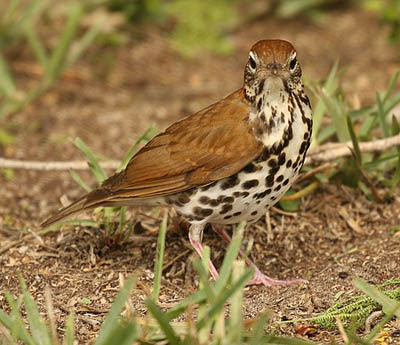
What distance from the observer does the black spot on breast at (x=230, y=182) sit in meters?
3.67

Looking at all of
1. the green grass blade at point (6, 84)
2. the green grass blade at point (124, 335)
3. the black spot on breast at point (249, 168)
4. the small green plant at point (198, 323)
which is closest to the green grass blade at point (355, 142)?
the black spot on breast at point (249, 168)

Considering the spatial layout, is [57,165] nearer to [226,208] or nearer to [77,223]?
[77,223]

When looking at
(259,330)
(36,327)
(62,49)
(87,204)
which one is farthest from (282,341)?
(62,49)

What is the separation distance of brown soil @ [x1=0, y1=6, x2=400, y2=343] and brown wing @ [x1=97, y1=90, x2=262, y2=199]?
44cm

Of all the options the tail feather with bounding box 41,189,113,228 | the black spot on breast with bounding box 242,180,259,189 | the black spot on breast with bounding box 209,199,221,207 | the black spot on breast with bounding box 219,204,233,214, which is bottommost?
the black spot on breast with bounding box 219,204,233,214

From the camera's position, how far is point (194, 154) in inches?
150

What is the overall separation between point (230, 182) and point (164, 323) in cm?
103

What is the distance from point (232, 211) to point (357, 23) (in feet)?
15.2

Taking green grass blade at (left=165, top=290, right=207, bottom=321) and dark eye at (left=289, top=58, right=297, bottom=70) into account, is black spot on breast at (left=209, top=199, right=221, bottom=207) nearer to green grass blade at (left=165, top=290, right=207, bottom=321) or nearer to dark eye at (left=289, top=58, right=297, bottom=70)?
dark eye at (left=289, top=58, right=297, bottom=70)

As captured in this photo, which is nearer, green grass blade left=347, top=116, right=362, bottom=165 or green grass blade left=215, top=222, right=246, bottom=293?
green grass blade left=215, top=222, right=246, bottom=293

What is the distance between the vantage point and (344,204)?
4637mm

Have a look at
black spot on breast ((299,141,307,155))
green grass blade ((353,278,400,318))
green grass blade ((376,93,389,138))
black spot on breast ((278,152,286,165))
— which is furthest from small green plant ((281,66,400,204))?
green grass blade ((353,278,400,318))

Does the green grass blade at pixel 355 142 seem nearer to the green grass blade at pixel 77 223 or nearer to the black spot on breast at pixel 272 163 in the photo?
the black spot on breast at pixel 272 163

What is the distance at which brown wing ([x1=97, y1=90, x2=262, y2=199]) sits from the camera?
3674 mm
